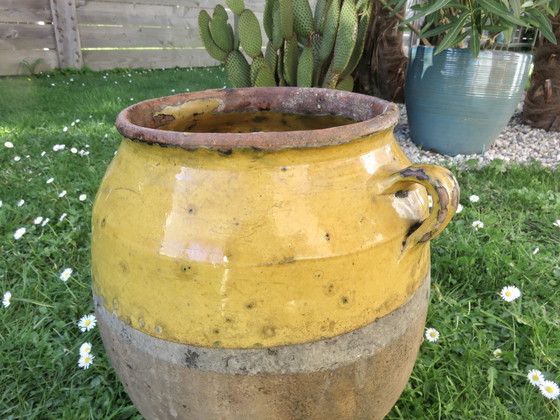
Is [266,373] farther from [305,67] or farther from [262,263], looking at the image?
[305,67]

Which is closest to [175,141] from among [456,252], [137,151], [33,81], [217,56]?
A: [137,151]

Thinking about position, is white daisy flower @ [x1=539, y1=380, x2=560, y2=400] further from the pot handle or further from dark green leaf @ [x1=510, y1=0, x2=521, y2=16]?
dark green leaf @ [x1=510, y1=0, x2=521, y2=16]

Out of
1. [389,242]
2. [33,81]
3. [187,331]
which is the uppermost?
[389,242]

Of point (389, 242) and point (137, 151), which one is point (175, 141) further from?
point (389, 242)

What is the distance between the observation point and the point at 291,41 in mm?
3062

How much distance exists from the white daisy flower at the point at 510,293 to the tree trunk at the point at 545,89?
285 cm

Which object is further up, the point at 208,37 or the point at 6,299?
the point at 208,37

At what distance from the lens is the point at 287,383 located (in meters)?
0.96

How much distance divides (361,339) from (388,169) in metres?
0.36

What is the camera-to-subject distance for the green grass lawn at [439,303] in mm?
1522

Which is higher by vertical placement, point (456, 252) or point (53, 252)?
point (456, 252)

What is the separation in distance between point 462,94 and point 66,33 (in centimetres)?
561

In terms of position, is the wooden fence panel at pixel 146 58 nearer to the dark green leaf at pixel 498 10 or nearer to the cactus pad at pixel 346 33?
the cactus pad at pixel 346 33

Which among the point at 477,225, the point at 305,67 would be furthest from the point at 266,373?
the point at 305,67
